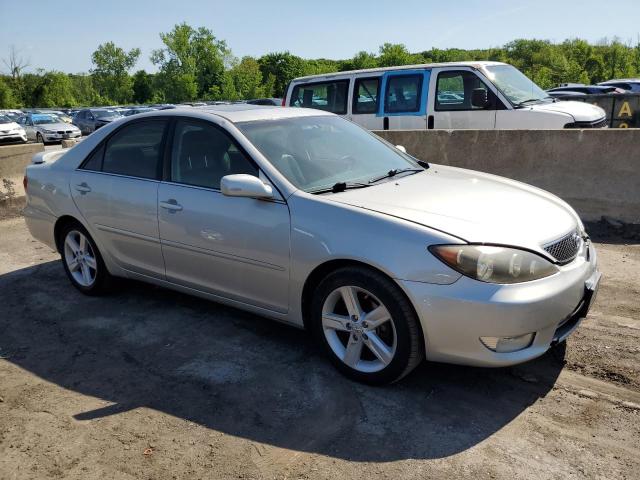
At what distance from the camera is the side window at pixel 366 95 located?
31.3 feet

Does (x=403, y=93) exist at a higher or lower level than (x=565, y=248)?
higher

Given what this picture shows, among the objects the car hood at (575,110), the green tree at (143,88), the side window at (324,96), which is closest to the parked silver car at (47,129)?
the side window at (324,96)

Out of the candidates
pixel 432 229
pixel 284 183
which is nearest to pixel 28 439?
pixel 284 183

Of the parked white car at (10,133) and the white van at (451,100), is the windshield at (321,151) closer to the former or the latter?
the white van at (451,100)

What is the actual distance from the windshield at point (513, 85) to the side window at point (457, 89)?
0.25m

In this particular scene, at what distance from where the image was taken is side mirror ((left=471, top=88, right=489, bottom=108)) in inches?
336

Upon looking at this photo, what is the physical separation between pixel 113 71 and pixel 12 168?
8747cm

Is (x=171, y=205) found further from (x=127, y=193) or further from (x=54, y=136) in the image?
(x=54, y=136)

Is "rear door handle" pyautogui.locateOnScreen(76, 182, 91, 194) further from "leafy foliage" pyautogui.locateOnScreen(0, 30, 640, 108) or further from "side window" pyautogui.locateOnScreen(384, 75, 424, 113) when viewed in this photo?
"leafy foliage" pyautogui.locateOnScreen(0, 30, 640, 108)

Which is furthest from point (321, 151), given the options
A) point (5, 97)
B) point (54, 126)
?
point (5, 97)

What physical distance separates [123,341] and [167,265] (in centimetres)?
63

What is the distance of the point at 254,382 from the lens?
3494mm

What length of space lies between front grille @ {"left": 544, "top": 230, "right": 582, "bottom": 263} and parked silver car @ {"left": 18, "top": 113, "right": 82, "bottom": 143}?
25.8m

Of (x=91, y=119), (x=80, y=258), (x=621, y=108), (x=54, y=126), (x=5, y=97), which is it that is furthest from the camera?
(x=5, y=97)
